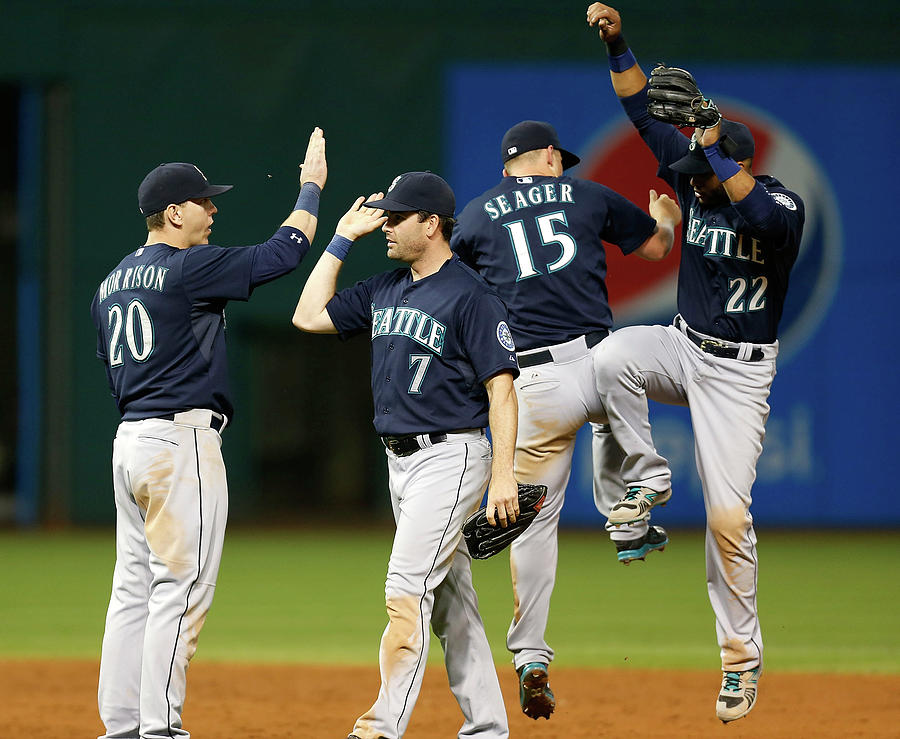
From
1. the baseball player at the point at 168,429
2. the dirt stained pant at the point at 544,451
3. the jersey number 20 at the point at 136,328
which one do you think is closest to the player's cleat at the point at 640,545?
the dirt stained pant at the point at 544,451

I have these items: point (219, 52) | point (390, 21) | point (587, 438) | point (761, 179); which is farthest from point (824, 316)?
point (761, 179)

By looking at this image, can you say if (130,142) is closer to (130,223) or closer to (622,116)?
(130,223)

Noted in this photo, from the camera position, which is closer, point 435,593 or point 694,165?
point 435,593

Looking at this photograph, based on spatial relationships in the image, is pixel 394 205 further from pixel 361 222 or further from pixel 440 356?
pixel 440 356

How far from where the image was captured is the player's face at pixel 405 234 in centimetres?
475

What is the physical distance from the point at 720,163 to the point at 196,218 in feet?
6.98

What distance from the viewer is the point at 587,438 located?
563 inches

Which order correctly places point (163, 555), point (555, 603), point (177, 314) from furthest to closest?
point (555, 603), point (177, 314), point (163, 555)

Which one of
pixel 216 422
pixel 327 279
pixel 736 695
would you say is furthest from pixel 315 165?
pixel 736 695

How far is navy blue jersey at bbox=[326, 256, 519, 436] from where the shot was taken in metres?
4.66

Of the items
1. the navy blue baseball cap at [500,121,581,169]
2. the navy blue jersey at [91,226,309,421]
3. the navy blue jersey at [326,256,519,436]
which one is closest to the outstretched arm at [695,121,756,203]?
the navy blue baseball cap at [500,121,581,169]

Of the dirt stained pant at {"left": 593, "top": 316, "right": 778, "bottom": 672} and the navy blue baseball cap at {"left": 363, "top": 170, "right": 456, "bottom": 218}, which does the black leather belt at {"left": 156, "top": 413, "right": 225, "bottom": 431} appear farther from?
the dirt stained pant at {"left": 593, "top": 316, "right": 778, "bottom": 672}

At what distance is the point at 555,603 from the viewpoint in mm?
9602

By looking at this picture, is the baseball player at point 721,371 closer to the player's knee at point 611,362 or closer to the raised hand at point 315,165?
the player's knee at point 611,362
